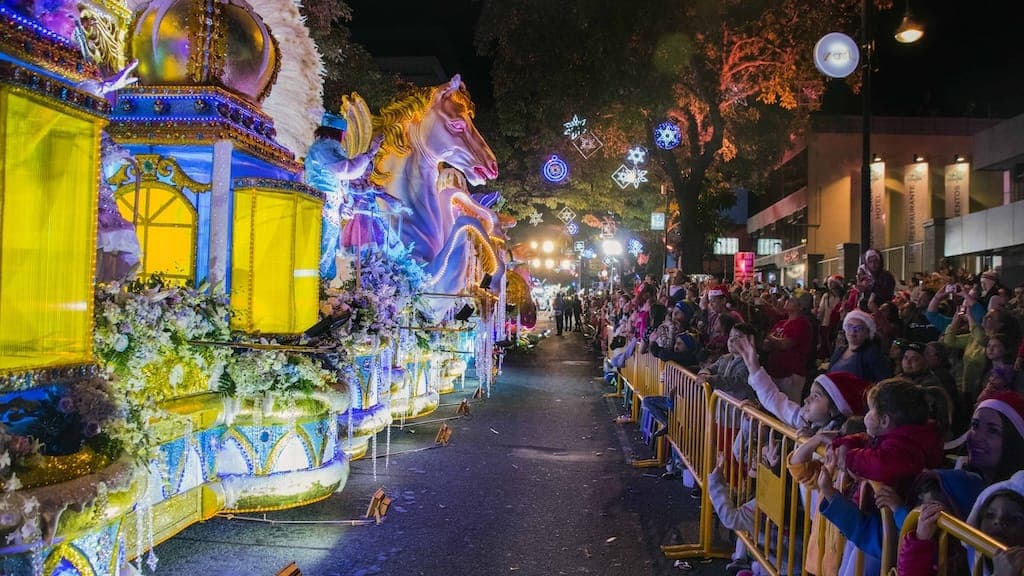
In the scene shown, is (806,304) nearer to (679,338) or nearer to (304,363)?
(679,338)

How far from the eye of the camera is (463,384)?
1606cm

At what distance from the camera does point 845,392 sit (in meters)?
4.29

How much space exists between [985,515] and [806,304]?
230 inches

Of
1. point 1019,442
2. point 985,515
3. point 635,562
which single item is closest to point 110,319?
point 635,562

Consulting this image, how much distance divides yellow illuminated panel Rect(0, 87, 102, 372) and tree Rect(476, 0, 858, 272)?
14.5m

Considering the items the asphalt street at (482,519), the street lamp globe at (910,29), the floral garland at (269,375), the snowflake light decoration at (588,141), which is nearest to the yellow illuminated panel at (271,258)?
the floral garland at (269,375)

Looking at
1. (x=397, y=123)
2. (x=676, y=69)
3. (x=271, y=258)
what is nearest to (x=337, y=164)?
(x=271, y=258)

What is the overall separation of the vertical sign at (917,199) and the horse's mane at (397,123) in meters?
24.8

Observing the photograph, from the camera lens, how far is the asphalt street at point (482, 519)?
5.38 metres

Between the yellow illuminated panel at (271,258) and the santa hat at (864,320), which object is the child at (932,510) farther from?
the yellow illuminated panel at (271,258)

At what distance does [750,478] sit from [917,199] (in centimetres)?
2985

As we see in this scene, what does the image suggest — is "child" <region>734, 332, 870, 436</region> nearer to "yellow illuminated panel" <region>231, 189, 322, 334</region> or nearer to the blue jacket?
the blue jacket

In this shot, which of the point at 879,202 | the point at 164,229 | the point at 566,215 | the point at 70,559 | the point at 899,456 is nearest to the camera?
the point at 899,456

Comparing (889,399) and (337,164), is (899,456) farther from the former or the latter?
(337,164)
